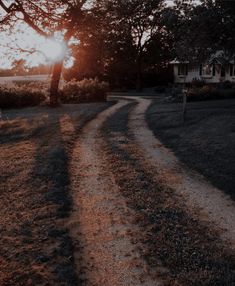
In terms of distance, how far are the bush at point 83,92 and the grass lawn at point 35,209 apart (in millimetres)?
18419

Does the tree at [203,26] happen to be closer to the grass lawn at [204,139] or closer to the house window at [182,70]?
the grass lawn at [204,139]

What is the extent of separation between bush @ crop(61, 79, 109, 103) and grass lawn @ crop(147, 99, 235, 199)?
12725 millimetres

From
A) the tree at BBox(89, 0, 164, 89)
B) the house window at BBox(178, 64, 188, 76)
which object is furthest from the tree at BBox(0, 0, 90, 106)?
the house window at BBox(178, 64, 188, 76)

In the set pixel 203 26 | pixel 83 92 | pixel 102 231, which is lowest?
pixel 102 231

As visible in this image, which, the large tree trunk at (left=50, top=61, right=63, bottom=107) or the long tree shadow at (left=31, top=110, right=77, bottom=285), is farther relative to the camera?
the large tree trunk at (left=50, top=61, right=63, bottom=107)

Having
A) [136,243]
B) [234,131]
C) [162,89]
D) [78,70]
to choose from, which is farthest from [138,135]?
[78,70]

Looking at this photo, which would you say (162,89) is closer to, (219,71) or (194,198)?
(219,71)

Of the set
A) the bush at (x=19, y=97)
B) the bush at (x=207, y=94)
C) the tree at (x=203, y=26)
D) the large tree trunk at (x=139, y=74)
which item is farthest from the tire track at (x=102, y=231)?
the large tree trunk at (x=139, y=74)

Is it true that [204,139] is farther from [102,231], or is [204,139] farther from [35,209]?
[102,231]

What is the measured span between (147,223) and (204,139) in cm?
823

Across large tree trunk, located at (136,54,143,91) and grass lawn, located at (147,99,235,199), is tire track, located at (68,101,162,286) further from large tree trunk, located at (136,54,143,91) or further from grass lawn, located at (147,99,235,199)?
large tree trunk, located at (136,54,143,91)

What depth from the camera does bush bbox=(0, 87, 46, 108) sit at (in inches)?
1297

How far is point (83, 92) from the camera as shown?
36.6m

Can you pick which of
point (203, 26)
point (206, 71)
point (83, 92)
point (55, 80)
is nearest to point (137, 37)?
point (206, 71)
